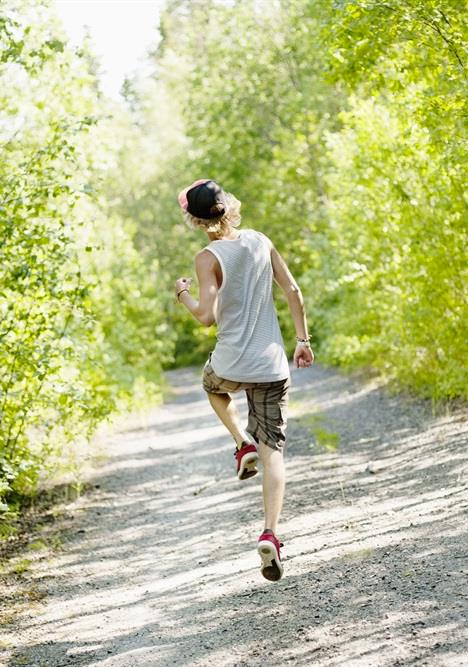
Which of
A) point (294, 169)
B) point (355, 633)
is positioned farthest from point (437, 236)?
point (294, 169)

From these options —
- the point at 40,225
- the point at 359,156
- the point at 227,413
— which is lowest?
the point at 227,413

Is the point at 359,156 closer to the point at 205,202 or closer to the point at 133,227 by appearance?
the point at 205,202

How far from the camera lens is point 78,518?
9039mm

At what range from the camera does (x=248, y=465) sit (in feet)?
17.5

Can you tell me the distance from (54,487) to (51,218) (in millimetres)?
3286

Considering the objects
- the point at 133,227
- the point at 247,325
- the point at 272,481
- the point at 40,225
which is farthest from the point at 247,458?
the point at 133,227

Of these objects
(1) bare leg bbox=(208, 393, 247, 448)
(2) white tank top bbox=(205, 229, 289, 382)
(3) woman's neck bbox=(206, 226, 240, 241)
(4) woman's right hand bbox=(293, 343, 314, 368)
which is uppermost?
(3) woman's neck bbox=(206, 226, 240, 241)

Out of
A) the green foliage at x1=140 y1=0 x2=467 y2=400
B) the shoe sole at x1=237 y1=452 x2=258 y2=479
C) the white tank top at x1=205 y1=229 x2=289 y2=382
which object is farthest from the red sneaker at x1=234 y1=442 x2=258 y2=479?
the green foliage at x1=140 y1=0 x2=467 y2=400

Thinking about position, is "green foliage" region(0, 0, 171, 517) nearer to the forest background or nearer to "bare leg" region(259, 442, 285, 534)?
the forest background

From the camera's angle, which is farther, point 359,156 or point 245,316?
point 359,156

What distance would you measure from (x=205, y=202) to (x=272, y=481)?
1.66 metres

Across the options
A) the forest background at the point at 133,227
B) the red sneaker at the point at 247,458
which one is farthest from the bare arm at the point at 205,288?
the forest background at the point at 133,227

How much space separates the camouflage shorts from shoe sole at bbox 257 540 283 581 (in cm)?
61

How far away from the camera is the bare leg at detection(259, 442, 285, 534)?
17.3 feet
